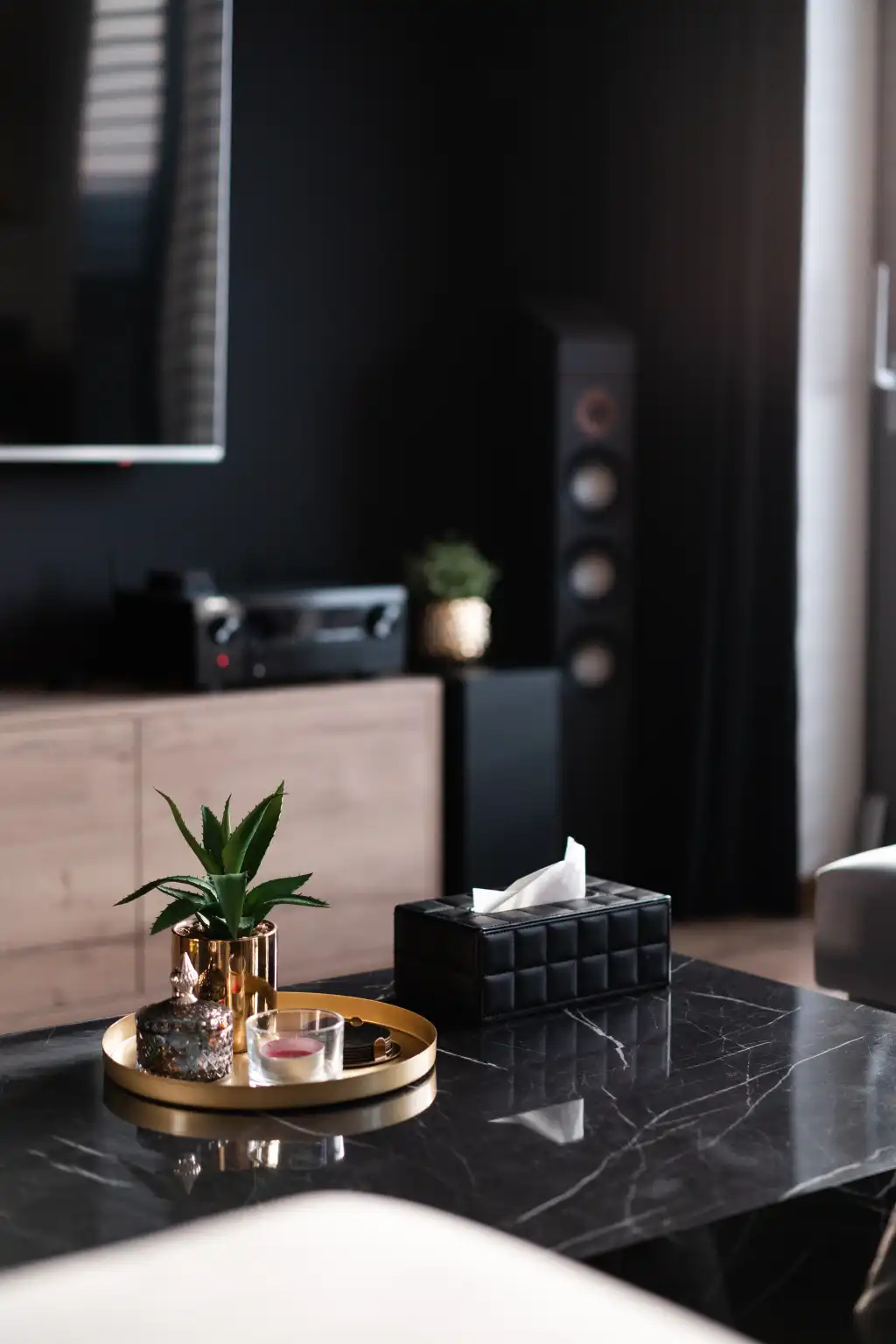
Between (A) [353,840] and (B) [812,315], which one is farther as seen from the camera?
(B) [812,315]

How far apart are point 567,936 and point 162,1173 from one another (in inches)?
26.0

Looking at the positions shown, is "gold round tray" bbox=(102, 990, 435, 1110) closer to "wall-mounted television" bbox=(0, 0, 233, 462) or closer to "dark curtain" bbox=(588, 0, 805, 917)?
"wall-mounted television" bbox=(0, 0, 233, 462)

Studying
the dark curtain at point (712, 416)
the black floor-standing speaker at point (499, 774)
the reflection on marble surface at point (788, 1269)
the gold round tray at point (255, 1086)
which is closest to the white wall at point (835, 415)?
the dark curtain at point (712, 416)

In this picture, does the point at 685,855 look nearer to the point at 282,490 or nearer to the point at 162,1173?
the point at 282,490

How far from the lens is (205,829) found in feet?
6.41

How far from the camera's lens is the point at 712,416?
4.48 m

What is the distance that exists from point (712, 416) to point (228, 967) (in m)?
2.90

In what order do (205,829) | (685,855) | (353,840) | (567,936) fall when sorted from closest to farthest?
1. (205,829)
2. (567,936)
3. (353,840)
4. (685,855)

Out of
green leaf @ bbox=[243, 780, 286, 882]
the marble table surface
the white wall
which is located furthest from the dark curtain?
green leaf @ bbox=[243, 780, 286, 882]

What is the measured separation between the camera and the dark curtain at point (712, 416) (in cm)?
439

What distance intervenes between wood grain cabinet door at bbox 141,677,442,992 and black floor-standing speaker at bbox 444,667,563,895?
0.05 metres

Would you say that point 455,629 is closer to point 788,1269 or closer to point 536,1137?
point 536,1137

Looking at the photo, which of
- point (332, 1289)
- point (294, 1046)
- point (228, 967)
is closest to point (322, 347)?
point (228, 967)

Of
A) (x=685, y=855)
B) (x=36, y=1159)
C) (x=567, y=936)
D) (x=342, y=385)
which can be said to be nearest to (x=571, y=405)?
(x=342, y=385)
